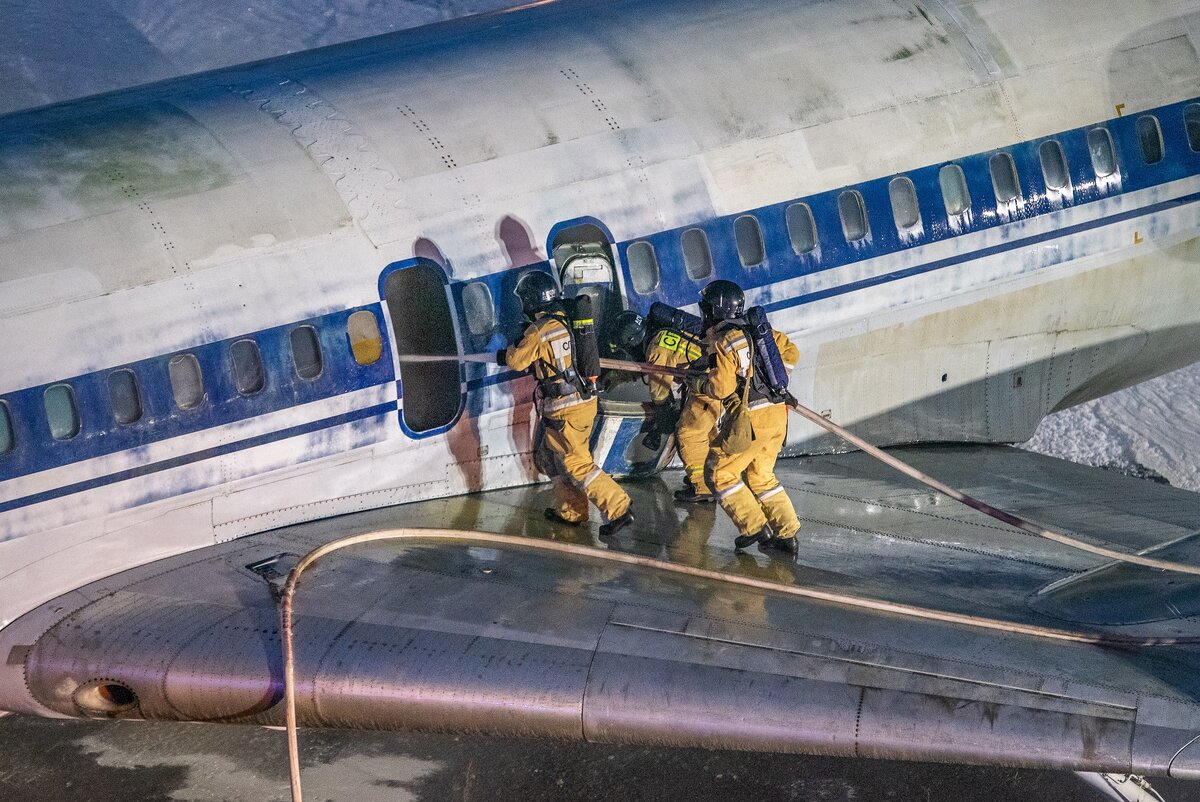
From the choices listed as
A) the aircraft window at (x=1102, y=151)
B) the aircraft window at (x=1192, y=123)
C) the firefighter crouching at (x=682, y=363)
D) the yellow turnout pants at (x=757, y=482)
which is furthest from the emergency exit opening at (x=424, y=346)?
the aircraft window at (x=1192, y=123)

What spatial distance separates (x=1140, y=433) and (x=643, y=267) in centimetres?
841

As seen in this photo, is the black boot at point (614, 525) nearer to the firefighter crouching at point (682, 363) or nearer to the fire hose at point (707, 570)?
the fire hose at point (707, 570)

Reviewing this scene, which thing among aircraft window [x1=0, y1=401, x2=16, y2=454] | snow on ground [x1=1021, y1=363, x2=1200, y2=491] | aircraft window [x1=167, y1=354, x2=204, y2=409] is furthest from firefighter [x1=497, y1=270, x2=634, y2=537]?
snow on ground [x1=1021, y1=363, x2=1200, y2=491]

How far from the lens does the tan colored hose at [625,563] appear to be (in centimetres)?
860

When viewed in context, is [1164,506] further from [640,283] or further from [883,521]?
[640,283]

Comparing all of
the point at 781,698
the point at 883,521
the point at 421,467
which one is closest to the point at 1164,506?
the point at 883,521

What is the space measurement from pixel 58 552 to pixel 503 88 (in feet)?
17.0

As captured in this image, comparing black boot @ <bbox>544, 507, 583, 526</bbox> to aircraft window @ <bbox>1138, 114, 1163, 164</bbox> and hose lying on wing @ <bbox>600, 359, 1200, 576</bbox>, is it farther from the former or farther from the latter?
aircraft window @ <bbox>1138, 114, 1163, 164</bbox>

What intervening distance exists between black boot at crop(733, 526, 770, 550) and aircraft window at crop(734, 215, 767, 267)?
2488mm

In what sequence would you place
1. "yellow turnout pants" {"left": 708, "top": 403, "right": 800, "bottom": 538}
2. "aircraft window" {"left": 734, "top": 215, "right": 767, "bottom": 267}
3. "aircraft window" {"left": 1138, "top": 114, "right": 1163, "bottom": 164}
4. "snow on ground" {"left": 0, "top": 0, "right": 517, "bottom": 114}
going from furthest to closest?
1. "snow on ground" {"left": 0, "top": 0, "right": 517, "bottom": 114}
2. "aircraft window" {"left": 1138, "top": 114, "right": 1163, "bottom": 164}
3. "aircraft window" {"left": 734, "top": 215, "right": 767, "bottom": 267}
4. "yellow turnout pants" {"left": 708, "top": 403, "right": 800, "bottom": 538}

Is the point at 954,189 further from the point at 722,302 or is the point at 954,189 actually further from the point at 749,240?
the point at 722,302

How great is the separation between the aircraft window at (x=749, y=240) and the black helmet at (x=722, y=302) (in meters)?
1.39

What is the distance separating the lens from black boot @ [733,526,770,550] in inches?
422

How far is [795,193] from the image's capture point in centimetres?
1214
